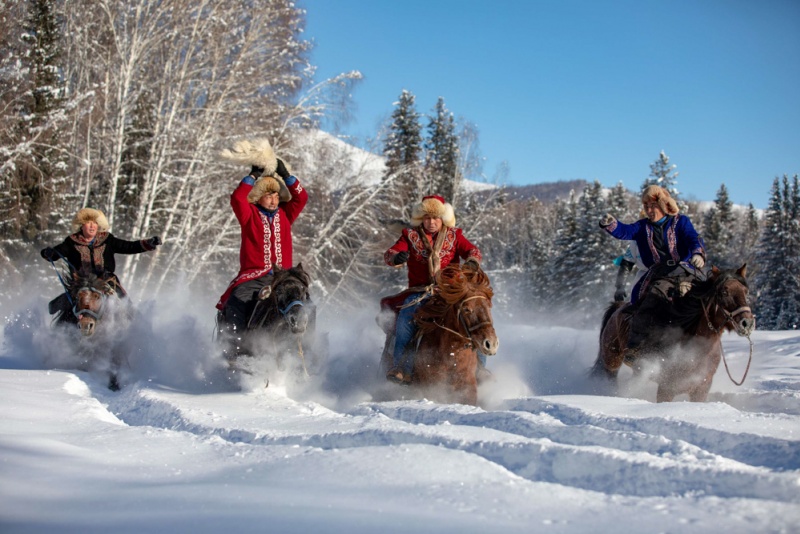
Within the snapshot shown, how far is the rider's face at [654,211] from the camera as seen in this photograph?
812 cm

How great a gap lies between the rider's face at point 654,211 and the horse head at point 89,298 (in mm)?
6852

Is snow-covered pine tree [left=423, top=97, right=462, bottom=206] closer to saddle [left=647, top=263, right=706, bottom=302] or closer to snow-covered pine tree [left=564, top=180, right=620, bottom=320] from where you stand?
snow-covered pine tree [left=564, top=180, right=620, bottom=320]

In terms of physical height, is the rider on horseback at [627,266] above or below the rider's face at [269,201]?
below

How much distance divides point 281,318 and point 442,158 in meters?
30.4

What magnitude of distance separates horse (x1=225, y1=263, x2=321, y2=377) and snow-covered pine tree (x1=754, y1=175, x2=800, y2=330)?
33893 millimetres

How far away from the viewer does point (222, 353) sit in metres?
7.54

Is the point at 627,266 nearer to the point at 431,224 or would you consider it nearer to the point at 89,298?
the point at 431,224

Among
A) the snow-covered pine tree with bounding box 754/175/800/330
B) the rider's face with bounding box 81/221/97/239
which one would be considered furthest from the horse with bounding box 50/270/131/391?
the snow-covered pine tree with bounding box 754/175/800/330

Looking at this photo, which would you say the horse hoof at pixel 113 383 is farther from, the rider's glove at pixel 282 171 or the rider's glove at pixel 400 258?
the rider's glove at pixel 400 258

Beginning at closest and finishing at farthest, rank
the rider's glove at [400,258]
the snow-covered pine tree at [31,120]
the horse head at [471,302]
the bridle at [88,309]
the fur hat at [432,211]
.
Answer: the horse head at [471,302] → the rider's glove at [400,258] → the fur hat at [432,211] → the bridle at [88,309] → the snow-covered pine tree at [31,120]

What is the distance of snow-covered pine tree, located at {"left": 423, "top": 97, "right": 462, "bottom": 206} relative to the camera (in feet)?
88.2

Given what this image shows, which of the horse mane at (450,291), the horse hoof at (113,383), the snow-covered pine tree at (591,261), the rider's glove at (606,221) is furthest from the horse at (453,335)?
the snow-covered pine tree at (591,261)

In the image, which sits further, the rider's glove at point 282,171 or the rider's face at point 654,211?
the rider's glove at point 282,171

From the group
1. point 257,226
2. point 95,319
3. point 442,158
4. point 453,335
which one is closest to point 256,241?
point 257,226
